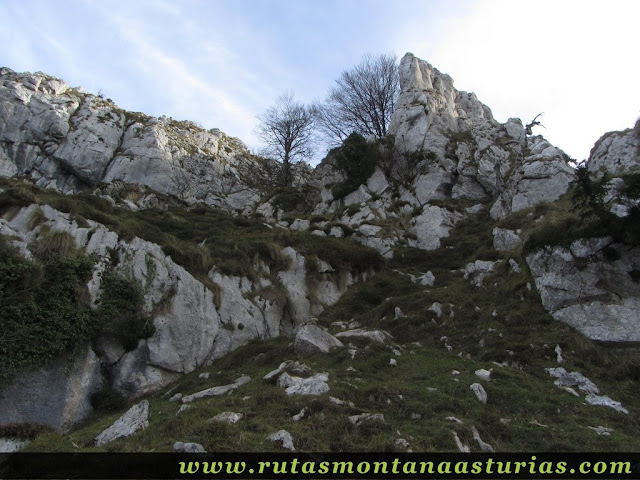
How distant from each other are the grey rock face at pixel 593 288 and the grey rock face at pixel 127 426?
15.5 m

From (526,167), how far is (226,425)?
96.6 feet

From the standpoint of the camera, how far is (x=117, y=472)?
315 inches

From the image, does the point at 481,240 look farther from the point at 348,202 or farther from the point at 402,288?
the point at 348,202

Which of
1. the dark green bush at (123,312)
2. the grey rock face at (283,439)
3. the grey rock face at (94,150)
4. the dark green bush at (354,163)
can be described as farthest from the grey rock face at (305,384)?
the grey rock face at (94,150)

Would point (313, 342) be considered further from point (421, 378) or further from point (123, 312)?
point (123, 312)

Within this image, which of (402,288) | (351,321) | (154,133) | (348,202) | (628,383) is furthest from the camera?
(154,133)

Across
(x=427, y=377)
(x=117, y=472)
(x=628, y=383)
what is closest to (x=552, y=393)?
(x=628, y=383)

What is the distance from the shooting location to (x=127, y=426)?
10.8 meters

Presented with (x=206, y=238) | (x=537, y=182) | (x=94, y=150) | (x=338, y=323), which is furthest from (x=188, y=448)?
(x=94, y=150)

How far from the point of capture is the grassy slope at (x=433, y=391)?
922cm

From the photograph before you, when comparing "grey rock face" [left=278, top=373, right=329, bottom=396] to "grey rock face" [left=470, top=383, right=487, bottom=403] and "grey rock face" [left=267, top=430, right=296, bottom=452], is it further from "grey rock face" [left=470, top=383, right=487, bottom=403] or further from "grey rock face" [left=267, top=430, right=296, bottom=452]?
"grey rock face" [left=470, top=383, right=487, bottom=403]

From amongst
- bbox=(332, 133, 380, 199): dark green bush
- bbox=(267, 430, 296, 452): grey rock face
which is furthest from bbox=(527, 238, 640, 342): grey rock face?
bbox=(332, 133, 380, 199): dark green bush

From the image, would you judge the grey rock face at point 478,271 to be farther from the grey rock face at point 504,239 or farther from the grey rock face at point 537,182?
the grey rock face at point 537,182

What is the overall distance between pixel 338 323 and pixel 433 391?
965 centimetres
